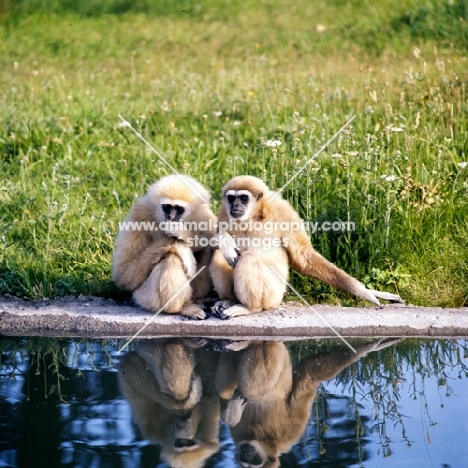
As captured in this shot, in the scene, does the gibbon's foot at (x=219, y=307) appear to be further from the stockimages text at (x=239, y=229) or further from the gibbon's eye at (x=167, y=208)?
the gibbon's eye at (x=167, y=208)

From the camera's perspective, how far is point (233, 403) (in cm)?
525

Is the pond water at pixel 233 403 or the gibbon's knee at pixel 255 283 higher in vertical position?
the gibbon's knee at pixel 255 283

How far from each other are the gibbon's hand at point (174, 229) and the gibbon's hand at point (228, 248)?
12.4 inches

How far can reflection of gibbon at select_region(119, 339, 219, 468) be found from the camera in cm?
466

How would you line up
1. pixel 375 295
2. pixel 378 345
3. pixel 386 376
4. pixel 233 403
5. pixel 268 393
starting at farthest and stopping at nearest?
pixel 375 295 < pixel 378 345 < pixel 386 376 < pixel 268 393 < pixel 233 403

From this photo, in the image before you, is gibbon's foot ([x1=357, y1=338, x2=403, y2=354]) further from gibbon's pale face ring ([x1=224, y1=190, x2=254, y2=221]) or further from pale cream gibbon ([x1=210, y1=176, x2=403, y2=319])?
gibbon's pale face ring ([x1=224, y1=190, x2=254, y2=221])

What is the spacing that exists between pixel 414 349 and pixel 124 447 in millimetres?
2463

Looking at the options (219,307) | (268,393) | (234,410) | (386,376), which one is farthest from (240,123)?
(234,410)

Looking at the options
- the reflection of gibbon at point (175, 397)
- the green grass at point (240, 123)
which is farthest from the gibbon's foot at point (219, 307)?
the green grass at point (240, 123)

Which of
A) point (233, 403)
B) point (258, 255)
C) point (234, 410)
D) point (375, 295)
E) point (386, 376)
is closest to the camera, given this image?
point (234, 410)

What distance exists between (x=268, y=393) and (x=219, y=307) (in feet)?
4.62

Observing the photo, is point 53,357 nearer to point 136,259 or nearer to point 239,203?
point 136,259

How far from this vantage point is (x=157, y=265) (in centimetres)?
666

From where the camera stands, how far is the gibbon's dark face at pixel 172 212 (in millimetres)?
6602
